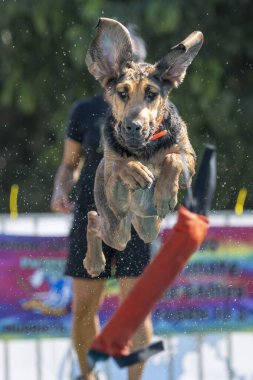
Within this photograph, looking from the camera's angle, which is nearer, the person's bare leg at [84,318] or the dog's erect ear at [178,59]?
the dog's erect ear at [178,59]

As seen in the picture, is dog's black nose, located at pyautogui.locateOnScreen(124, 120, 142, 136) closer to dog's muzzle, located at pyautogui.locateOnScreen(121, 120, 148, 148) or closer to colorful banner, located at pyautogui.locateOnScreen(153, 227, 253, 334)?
dog's muzzle, located at pyautogui.locateOnScreen(121, 120, 148, 148)

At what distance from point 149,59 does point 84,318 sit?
5.14 meters

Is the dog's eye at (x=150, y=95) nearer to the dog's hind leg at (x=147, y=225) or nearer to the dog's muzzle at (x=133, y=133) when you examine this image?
the dog's muzzle at (x=133, y=133)

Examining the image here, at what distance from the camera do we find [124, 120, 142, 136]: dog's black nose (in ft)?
15.2

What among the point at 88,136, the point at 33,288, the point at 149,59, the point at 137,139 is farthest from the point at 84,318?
the point at 149,59

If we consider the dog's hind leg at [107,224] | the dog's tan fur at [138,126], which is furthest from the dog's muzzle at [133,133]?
the dog's hind leg at [107,224]

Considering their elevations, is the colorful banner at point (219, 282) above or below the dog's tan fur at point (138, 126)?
below

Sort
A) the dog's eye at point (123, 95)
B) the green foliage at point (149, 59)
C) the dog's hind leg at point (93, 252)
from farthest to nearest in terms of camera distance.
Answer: the green foliage at point (149, 59) → the dog's hind leg at point (93, 252) → the dog's eye at point (123, 95)

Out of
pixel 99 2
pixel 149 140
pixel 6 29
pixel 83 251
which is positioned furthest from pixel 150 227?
pixel 6 29

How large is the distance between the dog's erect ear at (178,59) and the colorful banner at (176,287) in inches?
80.0

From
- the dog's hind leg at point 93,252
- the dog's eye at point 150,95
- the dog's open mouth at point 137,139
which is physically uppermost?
the dog's eye at point 150,95

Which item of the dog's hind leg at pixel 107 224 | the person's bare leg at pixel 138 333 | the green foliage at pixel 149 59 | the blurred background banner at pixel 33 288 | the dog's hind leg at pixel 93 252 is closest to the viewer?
the dog's hind leg at pixel 107 224

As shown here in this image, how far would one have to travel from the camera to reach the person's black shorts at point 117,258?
19.7 feet

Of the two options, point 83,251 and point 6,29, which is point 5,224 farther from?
point 6,29
